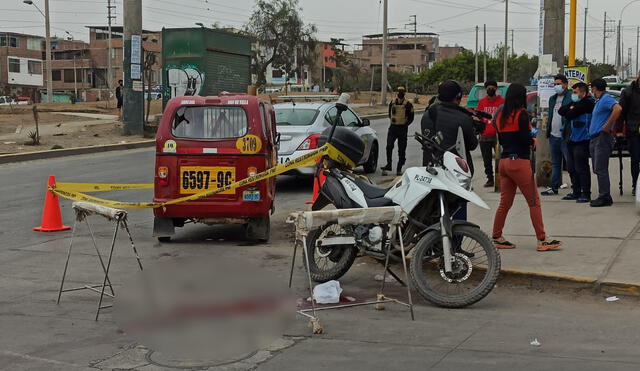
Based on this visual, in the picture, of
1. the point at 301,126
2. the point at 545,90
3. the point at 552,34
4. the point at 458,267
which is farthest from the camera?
the point at 301,126

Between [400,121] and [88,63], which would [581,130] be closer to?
[400,121]

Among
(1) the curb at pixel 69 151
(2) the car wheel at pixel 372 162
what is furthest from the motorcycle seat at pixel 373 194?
(1) the curb at pixel 69 151

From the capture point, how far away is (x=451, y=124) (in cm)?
855

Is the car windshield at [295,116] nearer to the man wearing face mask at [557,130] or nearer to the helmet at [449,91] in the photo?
the man wearing face mask at [557,130]

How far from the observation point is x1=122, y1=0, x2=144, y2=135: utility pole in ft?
87.3

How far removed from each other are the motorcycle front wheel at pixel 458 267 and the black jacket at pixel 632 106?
5631 millimetres

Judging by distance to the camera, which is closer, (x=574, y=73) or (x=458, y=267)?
(x=458, y=267)

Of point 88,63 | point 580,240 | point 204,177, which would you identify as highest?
point 88,63

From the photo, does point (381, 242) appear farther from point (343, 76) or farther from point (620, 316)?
point (343, 76)

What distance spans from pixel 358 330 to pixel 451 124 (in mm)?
3034

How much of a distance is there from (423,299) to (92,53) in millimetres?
113001

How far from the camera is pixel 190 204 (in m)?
10.1

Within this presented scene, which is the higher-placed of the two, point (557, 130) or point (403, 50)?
point (403, 50)

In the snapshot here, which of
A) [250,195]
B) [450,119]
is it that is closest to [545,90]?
[450,119]
